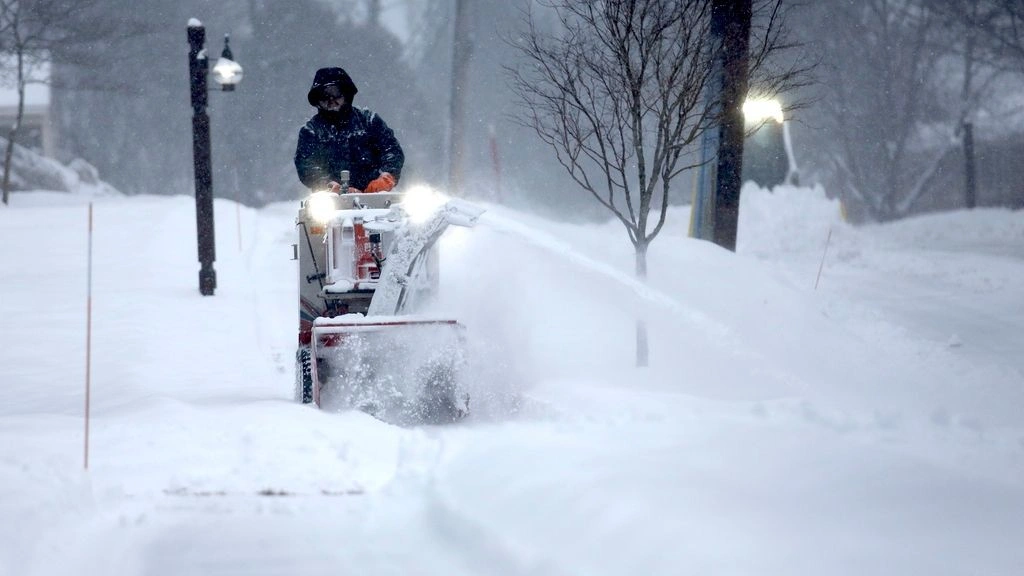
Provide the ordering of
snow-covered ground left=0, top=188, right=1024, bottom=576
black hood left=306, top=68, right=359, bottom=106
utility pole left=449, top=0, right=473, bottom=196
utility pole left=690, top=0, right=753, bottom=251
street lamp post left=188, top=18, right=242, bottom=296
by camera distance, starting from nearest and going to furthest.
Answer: snow-covered ground left=0, top=188, right=1024, bottom=576
black hood left=306, top=68, right=359, bottom=106
utility pole left=690, top=0, right=753, bottom=251
street lamp post left=188, top=18, right=242, bottom=296
utility pole left=449, top=0, right=473, bottom=196

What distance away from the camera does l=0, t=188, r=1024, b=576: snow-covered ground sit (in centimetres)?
398

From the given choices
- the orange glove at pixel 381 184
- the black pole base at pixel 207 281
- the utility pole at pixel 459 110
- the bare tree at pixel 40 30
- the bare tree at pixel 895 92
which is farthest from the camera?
the bare tree at pixel 895 92

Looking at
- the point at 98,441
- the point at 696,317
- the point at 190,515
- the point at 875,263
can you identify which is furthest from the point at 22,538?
the point at 875,263

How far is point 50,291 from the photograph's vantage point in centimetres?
1538

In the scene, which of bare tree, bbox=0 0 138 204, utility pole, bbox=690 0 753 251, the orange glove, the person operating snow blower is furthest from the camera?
bare tree, bbox=0 0 138 204

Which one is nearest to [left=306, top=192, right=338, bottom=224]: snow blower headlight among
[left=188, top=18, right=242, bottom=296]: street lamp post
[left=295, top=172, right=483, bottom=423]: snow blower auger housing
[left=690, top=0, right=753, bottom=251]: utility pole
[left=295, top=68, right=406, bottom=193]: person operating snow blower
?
[left=295, top=172, right=483, bottom=423]: snow blower auger housing

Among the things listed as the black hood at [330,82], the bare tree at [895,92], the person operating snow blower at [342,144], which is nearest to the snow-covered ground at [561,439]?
the person operating snow blower at [342,144]

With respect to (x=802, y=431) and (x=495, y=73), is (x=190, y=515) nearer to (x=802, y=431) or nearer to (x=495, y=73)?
(x=802, y=431)

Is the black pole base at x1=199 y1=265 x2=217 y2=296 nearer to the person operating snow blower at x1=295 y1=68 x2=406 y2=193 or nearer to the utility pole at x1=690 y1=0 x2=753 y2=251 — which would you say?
the utility pole at x1=690 y1=0 x2=753 y2=251

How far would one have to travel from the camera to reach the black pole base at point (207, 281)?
15492 mm

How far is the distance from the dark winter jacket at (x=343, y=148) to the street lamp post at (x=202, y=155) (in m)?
7.28

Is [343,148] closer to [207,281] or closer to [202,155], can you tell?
[207,281]

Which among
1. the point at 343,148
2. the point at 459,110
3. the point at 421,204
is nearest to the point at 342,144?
the point at 343,148

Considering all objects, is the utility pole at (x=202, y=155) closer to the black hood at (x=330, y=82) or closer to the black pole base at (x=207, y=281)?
the black pole base at (x=207, y=281)
